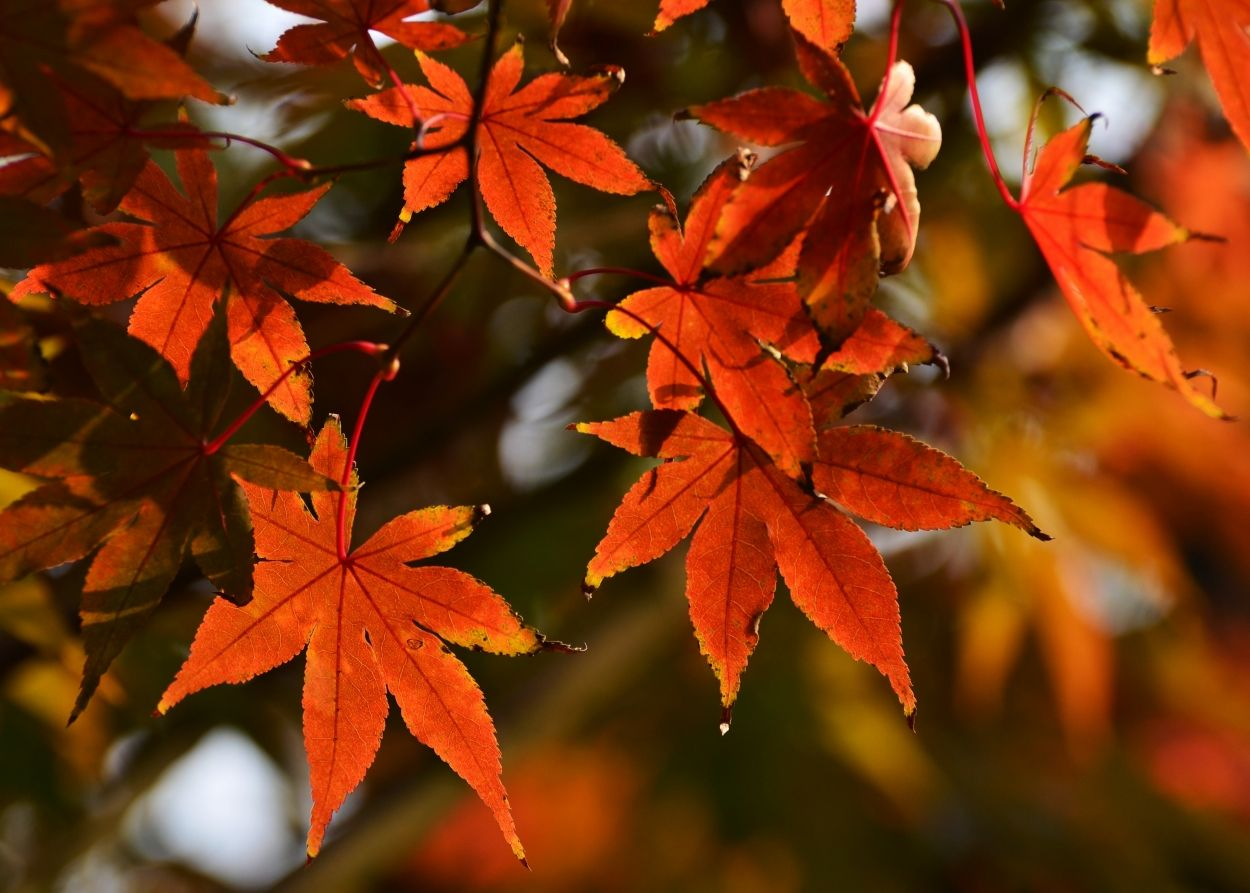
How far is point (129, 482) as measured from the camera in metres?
0.50

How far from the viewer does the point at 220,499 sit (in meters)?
0.50

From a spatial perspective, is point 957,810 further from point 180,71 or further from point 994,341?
point 180,71

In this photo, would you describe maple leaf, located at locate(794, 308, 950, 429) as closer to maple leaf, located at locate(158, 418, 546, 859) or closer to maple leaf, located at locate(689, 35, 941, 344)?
maple leaf, located at locate(689, 35, 941, 344)

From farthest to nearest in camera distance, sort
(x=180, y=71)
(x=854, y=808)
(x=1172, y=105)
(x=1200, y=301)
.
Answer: (x=854, y=808), (x=1200, y=301), (x=1172, y=105), (x=180, y=71)

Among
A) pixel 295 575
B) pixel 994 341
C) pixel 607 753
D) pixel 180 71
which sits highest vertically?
pixel 180 71

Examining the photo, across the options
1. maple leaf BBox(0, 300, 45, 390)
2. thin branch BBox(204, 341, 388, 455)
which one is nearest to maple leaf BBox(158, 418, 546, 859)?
thin branch BBox(204, 341, 388, 455)

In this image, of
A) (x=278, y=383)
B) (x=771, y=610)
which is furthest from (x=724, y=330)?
(x=771, y=610)

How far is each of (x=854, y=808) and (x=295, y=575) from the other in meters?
2.33

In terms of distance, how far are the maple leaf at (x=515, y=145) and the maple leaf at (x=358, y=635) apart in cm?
14

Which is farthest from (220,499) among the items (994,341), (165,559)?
(994,341)

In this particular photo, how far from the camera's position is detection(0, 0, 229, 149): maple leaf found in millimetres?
418

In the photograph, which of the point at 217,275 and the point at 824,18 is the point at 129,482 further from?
the point at 824,18

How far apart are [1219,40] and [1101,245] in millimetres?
121

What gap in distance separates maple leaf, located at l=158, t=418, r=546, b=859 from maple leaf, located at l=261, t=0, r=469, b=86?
0.18 meters
